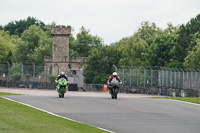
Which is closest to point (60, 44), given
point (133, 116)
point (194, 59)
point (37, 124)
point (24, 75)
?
point (194, 59)

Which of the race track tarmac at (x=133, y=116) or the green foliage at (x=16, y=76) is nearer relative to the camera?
the race track tarmac at (x=133, y=116)

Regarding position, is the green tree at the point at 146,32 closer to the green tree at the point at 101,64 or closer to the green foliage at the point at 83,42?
the green foliage at the point at 83,42

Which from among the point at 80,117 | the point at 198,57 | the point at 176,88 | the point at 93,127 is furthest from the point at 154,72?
the point at 93,127

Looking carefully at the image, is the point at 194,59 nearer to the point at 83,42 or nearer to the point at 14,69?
the point at 14,69

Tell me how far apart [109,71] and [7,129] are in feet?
260

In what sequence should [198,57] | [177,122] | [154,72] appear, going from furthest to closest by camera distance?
1. [198,57]
2. [154,72]
3. [177,122]

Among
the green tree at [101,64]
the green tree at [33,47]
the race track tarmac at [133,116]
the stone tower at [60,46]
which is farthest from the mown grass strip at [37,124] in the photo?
the green tree at [33,47]

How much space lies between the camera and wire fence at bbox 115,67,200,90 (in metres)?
49.9

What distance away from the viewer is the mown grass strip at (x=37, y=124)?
1780 cm

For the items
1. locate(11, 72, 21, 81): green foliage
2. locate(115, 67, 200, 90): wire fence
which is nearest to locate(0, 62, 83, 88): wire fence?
locate(11, 72, 21, 81): green foliage

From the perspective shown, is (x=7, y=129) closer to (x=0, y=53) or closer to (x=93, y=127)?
(x=93, y=127)

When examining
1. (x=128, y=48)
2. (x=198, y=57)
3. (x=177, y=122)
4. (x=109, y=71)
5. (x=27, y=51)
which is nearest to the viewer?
(x=177, y=122)

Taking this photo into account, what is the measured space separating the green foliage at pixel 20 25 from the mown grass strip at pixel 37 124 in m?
164

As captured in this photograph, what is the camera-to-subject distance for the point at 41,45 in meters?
138
